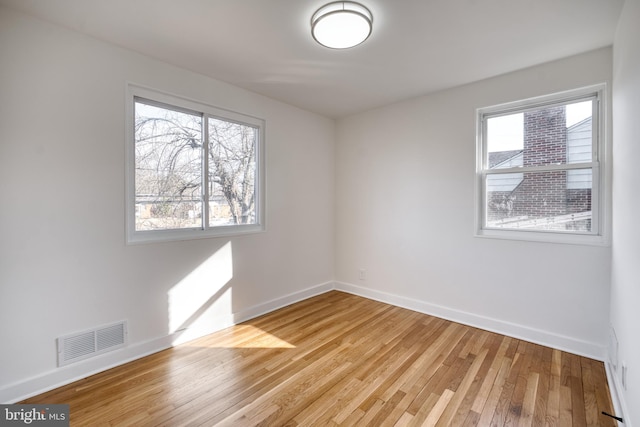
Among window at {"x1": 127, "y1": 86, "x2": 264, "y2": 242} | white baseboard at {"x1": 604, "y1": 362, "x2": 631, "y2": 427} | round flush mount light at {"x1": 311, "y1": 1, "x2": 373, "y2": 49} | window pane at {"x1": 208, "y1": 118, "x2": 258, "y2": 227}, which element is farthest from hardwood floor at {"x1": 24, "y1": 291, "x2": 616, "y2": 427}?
round flush mount light at {"x1": 311, "y1": 1, "x2": 373, "y2": 49}

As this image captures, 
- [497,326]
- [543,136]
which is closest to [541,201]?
[543,136]

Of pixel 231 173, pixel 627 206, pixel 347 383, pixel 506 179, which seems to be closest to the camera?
pixel 627 206

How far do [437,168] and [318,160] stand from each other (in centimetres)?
163

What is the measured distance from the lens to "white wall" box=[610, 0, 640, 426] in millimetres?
1507

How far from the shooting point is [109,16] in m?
1.95

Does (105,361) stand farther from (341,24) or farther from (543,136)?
(543,136)

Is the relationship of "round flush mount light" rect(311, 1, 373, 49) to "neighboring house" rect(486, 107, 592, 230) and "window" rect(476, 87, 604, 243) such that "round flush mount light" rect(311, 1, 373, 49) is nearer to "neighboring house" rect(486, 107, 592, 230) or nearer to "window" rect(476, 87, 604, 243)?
"window" rect(476, 87, 604, 243)

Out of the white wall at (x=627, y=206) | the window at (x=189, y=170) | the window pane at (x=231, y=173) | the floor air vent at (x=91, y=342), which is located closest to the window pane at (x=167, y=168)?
the window at (x=189, y=170)

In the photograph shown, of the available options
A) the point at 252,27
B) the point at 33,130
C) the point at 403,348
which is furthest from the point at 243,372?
the point at 252,27

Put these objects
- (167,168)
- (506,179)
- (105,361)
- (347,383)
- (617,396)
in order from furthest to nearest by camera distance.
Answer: (506,179) → (167,168) → (105,361) → (347,383) → (617,396)

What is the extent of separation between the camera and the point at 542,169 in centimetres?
270

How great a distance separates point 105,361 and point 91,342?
0.20m

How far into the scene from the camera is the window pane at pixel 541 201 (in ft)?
8.31

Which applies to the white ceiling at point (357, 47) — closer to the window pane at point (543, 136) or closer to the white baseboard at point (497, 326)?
the window pane at point (543, 136)
